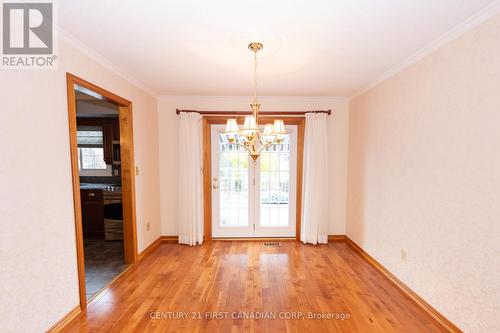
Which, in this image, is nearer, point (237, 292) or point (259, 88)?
point (237, 292)

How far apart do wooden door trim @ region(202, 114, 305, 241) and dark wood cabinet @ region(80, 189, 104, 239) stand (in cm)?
187

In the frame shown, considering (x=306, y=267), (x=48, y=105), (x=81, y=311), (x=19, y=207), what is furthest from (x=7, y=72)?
(x=306, y=267)

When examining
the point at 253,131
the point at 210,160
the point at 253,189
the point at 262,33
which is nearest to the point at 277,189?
the point at 253,189

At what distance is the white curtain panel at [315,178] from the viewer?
3.87 meters

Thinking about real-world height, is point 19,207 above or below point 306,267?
above

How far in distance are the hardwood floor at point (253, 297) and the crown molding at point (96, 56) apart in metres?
2.51

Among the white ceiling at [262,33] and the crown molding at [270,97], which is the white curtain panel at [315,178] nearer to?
the crown molding at [270,97]

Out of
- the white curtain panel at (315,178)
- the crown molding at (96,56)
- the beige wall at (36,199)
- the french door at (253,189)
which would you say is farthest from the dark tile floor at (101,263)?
the white curtain panel at (315,178)

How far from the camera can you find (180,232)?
3953 millimetres

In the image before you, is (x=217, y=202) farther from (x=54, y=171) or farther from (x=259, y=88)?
(x=54, y=171)

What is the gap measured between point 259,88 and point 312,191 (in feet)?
6.25

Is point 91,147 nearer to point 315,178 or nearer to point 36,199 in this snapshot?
point 36,199

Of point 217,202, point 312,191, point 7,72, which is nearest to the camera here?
point 7,72

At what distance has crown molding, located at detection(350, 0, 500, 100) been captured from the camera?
1.61m
